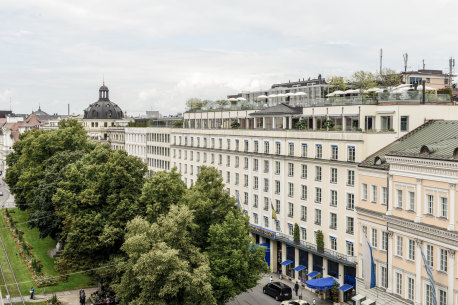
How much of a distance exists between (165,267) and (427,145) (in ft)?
87.6

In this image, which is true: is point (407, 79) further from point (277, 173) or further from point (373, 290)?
point (373, 290)

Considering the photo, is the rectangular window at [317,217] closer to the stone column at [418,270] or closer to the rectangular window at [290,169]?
the rectangular window at [290,169]

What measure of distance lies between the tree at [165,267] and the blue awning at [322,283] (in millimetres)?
17859

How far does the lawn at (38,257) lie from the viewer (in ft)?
209

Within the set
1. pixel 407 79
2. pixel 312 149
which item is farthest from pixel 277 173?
pixel 407 79

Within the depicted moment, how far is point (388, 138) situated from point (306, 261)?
19980 mm

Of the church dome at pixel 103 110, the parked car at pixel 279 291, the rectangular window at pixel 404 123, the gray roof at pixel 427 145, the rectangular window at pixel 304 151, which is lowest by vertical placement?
the parked car at pixel 279 291

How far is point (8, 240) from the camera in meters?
84.9

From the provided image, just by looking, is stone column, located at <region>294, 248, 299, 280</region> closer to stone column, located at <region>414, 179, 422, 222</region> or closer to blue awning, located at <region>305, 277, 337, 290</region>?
blue awning, located at <region>305, 277, 337, 290</region>

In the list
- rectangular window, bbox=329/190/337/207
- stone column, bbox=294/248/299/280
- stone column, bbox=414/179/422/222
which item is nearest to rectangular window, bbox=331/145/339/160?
rectangular window, bbox=329/190/337/207

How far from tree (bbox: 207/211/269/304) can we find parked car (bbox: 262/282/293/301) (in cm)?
1172

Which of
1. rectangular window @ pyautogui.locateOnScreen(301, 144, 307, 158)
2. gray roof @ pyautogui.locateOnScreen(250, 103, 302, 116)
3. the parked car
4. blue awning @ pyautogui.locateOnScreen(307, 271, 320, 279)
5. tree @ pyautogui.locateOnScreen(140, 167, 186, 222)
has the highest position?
gray roof @ pyautogui.locateOnScreen(250, 103, 302, 116)

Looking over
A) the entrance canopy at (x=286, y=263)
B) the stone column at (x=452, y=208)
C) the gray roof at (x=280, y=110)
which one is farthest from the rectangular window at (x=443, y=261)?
the gray roof at (x=280, y=110)

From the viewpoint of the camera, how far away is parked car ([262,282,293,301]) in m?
61.3
